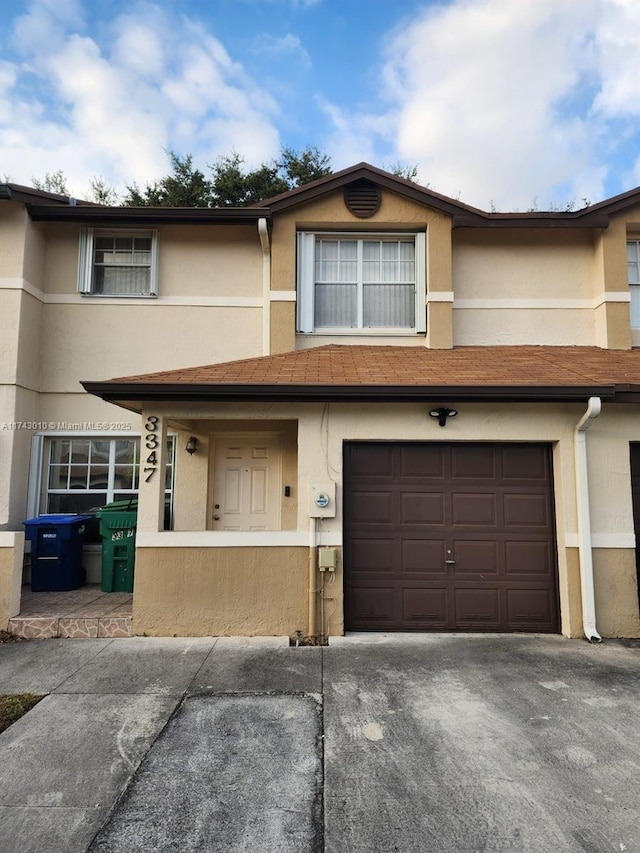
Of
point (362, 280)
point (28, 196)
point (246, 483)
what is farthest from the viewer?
point (362, 280)

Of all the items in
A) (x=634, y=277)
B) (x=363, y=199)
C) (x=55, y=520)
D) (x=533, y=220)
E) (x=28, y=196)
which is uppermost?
(x=363, y=199)

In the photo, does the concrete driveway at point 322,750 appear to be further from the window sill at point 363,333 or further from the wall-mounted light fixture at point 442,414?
the window sill at point 363,333

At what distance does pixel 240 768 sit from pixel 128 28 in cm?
1233

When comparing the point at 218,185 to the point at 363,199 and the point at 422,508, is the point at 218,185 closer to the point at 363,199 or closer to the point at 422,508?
the point at 363,199

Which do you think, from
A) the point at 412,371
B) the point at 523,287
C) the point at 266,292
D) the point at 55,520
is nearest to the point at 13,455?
the point at 55,520

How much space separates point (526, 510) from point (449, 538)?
1085mm

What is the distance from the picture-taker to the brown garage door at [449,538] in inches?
238

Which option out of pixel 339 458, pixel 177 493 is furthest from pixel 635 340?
pixel 177 493

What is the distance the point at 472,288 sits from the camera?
27.7 ft

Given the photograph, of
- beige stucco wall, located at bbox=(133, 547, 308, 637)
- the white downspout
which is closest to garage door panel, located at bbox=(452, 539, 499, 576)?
the white downspout

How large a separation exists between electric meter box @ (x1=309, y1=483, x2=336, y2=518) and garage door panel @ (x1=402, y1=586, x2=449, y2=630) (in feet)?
4.67

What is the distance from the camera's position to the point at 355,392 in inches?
227

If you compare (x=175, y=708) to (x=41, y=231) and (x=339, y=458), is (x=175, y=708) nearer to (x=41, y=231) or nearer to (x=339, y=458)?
(x=339, y=458)

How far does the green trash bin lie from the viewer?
278 inches
